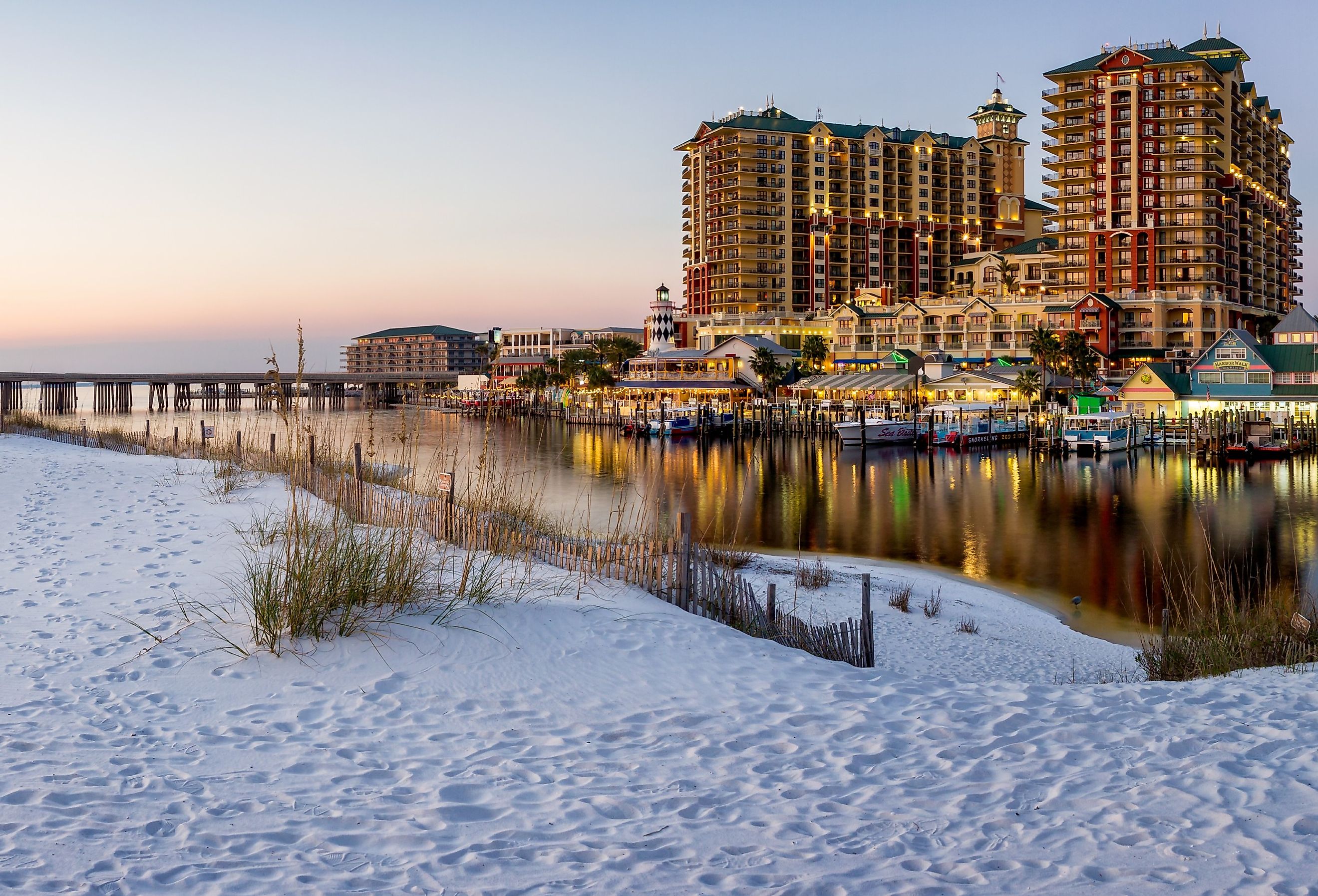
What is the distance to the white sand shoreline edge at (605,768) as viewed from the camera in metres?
4.90

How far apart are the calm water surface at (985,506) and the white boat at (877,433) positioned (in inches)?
65.8

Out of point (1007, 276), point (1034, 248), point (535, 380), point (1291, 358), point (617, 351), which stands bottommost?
point (1291, 358)

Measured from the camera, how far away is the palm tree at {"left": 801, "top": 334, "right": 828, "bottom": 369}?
91.9 meters

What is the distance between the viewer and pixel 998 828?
5.38m

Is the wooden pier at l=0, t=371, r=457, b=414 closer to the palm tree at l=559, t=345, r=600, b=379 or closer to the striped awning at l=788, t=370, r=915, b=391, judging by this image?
the palm tree at l=559, t=345, r=600, b=379

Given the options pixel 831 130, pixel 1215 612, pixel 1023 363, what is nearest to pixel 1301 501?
pixel 1215 612

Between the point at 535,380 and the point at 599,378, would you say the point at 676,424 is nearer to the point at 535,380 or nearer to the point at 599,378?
the point at 599,378

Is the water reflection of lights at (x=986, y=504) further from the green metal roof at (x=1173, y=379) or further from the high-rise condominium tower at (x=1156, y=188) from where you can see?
the high-rise condominium tower at (x=1156, y=188)

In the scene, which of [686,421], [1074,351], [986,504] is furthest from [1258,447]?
[686,421]

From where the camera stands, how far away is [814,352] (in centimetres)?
9181

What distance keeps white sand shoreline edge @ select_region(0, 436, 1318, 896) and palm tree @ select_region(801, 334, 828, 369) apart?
8403cm

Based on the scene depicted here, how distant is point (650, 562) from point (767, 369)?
73.4 m

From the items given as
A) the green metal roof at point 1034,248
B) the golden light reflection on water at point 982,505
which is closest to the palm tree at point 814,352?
the green metal roof at point 1034,248

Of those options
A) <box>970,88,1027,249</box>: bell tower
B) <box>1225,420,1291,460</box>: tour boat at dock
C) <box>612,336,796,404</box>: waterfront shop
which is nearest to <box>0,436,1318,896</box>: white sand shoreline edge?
<box>1225,420,1291,460</box>: tour boat at dock
